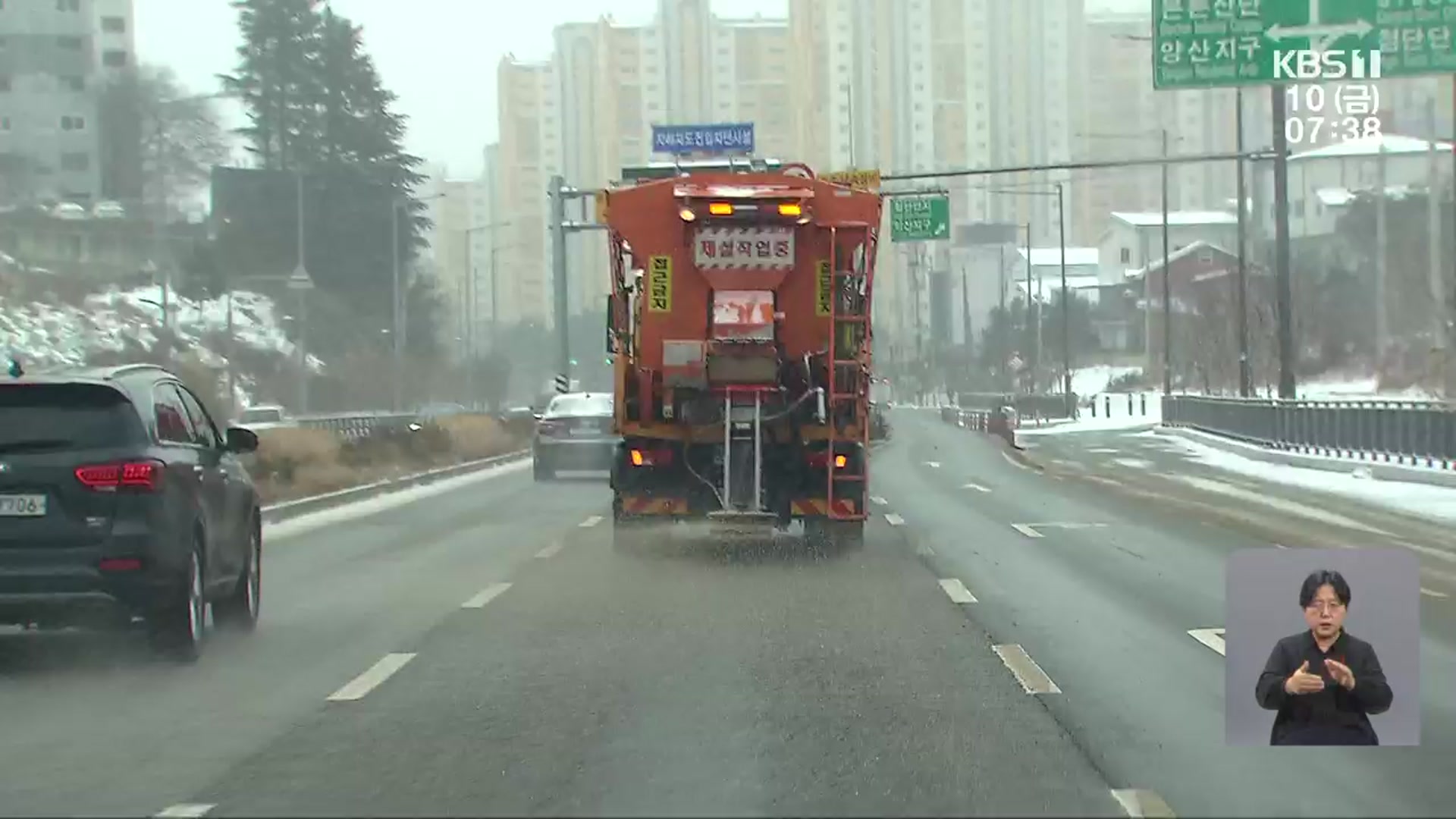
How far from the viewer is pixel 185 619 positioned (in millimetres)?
11359

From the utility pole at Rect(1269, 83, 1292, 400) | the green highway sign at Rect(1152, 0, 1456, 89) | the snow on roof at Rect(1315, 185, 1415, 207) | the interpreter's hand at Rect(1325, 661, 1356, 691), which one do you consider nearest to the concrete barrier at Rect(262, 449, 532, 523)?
the green highway sign at Rect(1152, 0, 1456, 89)

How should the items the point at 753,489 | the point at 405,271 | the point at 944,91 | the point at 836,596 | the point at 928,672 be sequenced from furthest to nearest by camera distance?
1. the point at 405,271
2. the point at 944,91
3. the point at 753,489
4. the point at 836,596
5. the point at 928,672

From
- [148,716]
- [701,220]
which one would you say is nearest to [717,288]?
[701,220]

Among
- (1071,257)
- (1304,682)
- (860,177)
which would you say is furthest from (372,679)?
(1071,257)

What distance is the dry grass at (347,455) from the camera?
3064cm

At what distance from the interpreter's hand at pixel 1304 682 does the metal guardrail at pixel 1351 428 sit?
2433 centimetres

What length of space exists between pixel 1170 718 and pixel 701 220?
33.0ft

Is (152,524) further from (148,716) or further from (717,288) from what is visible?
(717,288)

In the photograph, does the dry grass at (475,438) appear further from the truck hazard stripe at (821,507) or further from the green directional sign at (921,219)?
the truck hazard stripe at (821,507)

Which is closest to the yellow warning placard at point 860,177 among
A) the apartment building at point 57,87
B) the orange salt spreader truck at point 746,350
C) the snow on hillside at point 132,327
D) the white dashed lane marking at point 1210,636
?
the orange salt spreader truck at point 746,350

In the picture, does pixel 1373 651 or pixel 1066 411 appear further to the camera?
pixel 1066 411

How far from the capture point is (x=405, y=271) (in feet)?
290

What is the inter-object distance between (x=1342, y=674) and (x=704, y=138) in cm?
4160

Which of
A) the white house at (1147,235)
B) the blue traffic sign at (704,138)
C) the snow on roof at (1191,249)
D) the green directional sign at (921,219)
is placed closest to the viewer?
the blue traffic sign at (704,138)
